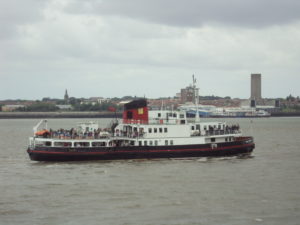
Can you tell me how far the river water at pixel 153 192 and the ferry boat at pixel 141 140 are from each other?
39.2 inches

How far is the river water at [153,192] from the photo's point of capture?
1185 inches

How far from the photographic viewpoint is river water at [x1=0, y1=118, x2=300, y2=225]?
30.1 metres

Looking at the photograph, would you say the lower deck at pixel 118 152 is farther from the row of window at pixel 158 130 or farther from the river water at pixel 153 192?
the row of window at pixel 158 130

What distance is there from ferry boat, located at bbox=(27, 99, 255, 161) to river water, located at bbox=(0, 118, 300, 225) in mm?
995

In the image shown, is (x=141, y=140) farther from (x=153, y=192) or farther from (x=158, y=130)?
(x=153, y=192)

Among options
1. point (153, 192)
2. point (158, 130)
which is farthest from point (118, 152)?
point (153, 192)

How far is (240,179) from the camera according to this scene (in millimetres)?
41312

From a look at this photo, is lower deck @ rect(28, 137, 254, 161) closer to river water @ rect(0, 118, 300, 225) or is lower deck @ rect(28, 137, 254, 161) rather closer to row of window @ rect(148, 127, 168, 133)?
river water @ rect(0, 118, 300, 225)

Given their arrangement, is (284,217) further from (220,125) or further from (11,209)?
(220,125)

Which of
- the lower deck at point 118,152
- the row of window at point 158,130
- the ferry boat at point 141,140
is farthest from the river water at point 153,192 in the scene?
the row of window at point 158,130

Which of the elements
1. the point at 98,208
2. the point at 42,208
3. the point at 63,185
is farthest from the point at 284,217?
the point at 63,185

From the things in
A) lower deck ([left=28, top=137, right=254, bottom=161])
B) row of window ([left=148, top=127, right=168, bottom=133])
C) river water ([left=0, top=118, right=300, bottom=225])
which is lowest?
river water ([left=0, top=118, right=300, bottom=225])

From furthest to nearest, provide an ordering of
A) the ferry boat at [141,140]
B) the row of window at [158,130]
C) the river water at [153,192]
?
the row of window at [158,130]
the ferry boat at [141,140]
the river water at [153,192]

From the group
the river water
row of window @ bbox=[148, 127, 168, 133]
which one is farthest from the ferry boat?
the river water
